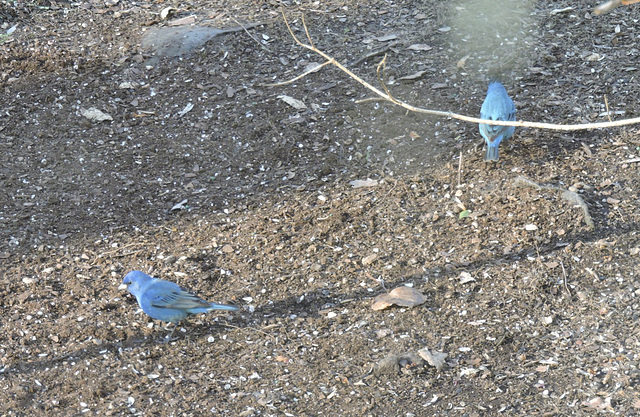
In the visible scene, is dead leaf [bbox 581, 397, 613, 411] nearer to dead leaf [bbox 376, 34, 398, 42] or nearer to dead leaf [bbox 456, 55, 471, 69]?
dead leaf [bbox 456, 55, 471, 69]

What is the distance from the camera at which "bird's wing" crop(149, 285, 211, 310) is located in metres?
3.63

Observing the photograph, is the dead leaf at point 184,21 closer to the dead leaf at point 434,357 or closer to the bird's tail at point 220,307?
the bird's tail at point 220,307

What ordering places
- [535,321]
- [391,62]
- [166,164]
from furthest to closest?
1. [391,62]
2. [166,164]
3. [535,321]

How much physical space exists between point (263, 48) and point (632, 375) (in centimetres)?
393

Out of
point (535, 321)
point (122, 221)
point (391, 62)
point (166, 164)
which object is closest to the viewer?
point (535, 321)

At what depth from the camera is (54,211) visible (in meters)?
4.67

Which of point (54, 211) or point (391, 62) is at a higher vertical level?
point (391, 62)

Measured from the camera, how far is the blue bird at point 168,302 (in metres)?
3.63

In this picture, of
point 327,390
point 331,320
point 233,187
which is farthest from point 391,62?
point 327,390

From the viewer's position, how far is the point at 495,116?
4766mm

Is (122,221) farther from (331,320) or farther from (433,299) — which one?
(433,299)

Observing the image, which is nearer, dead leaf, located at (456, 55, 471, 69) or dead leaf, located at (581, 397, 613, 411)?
dead leaf, located at (581, 397, 613, 411)

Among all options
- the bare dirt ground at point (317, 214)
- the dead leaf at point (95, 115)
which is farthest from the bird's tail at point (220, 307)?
the dead leaf at point (95, 115)

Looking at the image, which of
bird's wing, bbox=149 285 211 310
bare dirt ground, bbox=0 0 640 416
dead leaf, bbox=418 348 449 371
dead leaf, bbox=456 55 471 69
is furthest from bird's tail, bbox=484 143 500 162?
bird's wing, bbox=149 285 211 310
